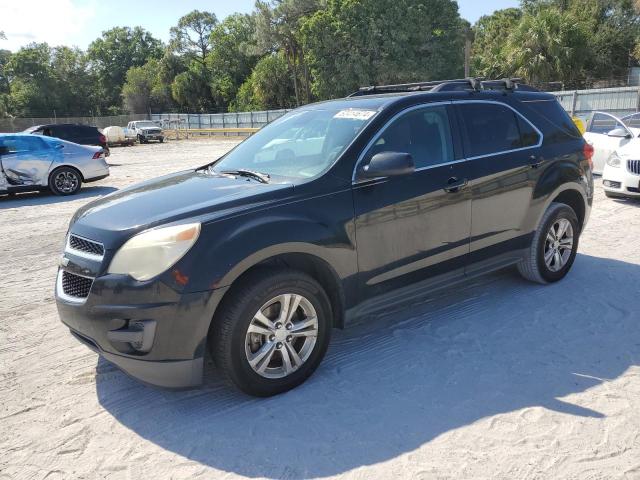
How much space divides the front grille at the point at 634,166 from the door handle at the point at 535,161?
4.99 metres

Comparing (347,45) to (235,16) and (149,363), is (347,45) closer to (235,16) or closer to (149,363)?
(235,16)

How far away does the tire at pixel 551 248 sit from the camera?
4926 mm

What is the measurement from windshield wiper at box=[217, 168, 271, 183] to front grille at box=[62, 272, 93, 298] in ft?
4.22

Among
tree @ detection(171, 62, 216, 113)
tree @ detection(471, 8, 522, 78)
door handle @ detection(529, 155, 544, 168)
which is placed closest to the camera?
door handle @ detection(529, 155, 544, 168)

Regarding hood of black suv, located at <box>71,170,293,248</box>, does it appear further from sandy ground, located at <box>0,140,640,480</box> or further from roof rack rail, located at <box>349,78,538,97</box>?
roof rack rail, located at <box>349,78,538,97</box>

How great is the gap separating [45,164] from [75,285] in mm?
9962

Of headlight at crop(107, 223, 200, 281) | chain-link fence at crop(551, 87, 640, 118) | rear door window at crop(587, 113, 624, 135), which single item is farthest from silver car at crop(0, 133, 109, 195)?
chain-link fence at crop(551, 87, 640, 118)

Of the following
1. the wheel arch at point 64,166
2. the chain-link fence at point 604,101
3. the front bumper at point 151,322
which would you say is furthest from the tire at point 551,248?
the chain-link fence at point 604,101

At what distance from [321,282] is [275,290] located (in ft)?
1.55

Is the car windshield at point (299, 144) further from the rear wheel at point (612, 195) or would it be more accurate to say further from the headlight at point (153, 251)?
the rear wheel at point (612, 195)

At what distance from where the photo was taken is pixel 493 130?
4535 millimetres

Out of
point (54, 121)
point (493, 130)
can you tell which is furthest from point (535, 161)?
point (54, 121)

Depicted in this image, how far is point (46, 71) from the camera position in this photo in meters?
72.6

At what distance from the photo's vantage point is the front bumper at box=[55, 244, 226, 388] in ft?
9.57
